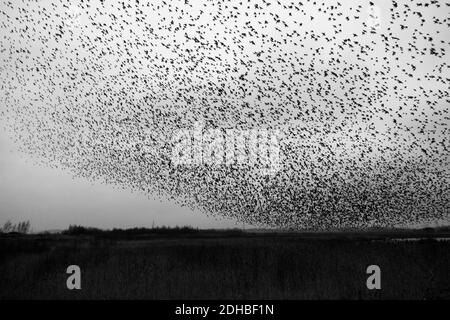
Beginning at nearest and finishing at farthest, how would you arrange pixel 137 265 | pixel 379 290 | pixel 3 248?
pixel 379 290
pixel 137 265
pixel 3 248

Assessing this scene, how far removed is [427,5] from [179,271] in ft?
38.7
